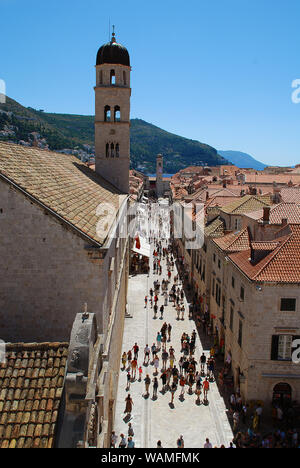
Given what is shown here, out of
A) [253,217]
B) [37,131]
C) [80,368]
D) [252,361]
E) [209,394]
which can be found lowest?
[209,394]

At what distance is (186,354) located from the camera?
27781 mm

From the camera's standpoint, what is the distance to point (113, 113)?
3828cm

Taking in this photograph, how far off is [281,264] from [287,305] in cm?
205

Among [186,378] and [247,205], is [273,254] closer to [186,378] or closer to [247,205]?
[186,378]

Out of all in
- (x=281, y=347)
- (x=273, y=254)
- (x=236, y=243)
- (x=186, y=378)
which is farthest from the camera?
(x=236, y=243)

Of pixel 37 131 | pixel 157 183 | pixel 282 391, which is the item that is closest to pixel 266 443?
pixel 282 391

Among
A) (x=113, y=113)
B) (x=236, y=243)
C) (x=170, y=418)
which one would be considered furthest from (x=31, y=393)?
(x=113, y=113)

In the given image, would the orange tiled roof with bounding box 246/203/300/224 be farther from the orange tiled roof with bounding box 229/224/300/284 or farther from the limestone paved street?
the limestone paved street

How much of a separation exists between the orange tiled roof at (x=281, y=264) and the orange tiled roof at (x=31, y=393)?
1270 centimetres

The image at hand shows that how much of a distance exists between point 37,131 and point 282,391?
174 metres

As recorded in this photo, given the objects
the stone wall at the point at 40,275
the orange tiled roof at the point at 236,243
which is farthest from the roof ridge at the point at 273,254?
the stone wall at the point at 40,275

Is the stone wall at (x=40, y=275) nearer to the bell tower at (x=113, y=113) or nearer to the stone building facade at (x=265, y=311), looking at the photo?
the stone building facade at (x=265, y=311)

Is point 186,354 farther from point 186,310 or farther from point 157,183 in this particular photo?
point 157,183

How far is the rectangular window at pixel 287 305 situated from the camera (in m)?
20.6
